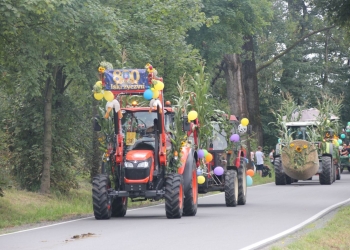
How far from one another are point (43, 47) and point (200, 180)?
5.14 meters

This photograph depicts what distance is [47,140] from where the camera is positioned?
2547 centimetres

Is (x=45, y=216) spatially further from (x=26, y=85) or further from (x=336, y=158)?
(x=336, y=158)

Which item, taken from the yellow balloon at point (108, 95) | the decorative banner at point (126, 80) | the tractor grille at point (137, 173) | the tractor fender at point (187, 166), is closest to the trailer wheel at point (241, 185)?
the tractor fender at point (187, 166)

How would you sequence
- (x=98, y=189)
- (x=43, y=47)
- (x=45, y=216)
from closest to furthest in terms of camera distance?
(x=98, y=189)
(x=45, y=216)
(x=43, y=47)

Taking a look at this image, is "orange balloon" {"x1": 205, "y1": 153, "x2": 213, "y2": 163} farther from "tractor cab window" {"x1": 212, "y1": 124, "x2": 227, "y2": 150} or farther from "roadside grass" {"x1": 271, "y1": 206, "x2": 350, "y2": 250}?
"roadside grass" {"x1": 271, "y1": 206, "x2": 350, "y2": 250}

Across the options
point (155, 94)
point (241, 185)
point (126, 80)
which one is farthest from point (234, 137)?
point (126, 80)

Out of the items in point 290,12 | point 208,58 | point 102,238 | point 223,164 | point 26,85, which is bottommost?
point 102,238

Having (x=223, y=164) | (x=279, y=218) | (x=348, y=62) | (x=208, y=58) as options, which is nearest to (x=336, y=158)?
(x=208, y=58)

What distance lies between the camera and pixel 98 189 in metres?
18.7

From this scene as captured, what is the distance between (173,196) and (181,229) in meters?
2.25

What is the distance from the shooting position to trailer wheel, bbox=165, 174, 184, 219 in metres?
18.7

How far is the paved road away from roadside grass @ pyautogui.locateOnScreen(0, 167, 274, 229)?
1.22 meters

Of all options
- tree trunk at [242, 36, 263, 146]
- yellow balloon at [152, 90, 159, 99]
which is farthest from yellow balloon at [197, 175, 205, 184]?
tree trunk at [242, 36, 263, 146]

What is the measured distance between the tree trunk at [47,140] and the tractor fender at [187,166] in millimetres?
6147
